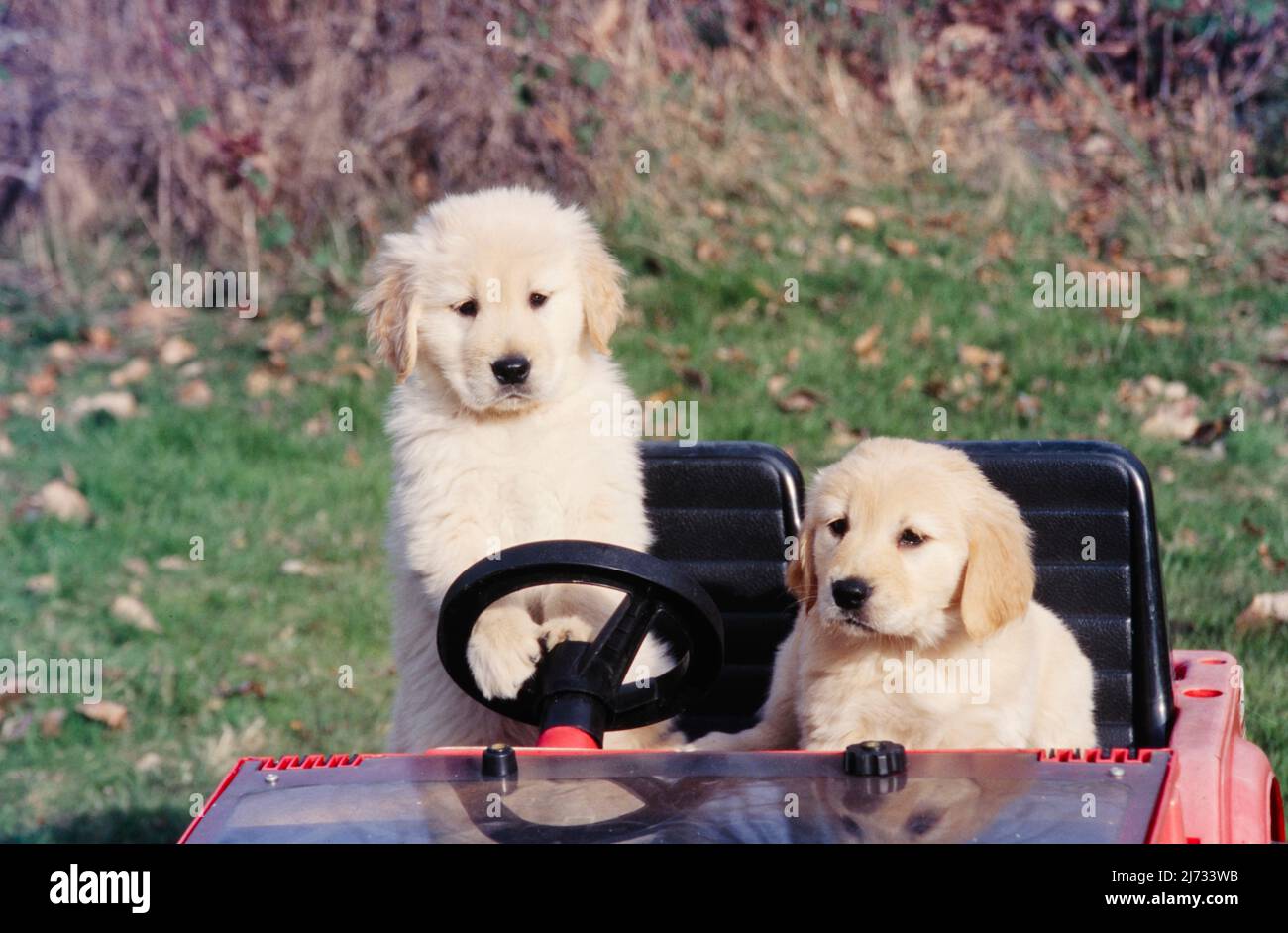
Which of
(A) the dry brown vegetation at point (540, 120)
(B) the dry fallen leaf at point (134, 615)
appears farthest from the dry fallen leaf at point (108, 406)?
(B) the dry fallen leaf at point (134, 615)

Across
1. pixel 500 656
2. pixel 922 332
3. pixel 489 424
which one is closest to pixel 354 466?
pixel 922 332

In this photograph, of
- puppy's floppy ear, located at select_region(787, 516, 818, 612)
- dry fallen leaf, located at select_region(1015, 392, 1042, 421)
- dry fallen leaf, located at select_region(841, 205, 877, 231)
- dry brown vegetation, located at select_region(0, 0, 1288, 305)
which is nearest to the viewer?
puppy's floppy ear, located at select_region(787, 516, 818, 612)

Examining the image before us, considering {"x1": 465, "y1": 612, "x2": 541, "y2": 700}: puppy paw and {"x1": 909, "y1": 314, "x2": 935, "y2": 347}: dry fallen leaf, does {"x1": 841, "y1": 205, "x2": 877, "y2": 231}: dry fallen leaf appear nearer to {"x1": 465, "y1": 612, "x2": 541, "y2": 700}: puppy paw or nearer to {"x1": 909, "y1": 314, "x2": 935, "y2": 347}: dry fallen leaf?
{"x1": 909, "y1": 314, "x2": 935, "y2": 347}: dry fallen leaf

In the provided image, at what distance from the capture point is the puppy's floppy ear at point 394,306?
304cm

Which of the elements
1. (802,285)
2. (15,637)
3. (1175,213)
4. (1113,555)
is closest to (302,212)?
(802,285)

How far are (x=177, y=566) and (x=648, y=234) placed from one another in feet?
8.84

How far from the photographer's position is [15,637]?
5.15m

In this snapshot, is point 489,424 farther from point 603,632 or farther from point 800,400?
point 800,400

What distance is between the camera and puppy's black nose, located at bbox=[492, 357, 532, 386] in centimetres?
292

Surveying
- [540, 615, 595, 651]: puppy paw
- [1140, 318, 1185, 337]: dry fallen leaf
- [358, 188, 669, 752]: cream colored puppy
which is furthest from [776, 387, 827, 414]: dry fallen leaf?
[540, 615, 595, 651]: puppy paw

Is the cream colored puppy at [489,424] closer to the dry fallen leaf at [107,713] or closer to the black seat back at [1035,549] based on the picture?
the black seat back at [1035,549]

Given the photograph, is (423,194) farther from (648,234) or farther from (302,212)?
(648,234)

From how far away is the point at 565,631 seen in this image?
2736 mm

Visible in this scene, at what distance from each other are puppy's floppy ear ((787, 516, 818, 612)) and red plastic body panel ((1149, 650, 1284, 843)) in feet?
2.02
